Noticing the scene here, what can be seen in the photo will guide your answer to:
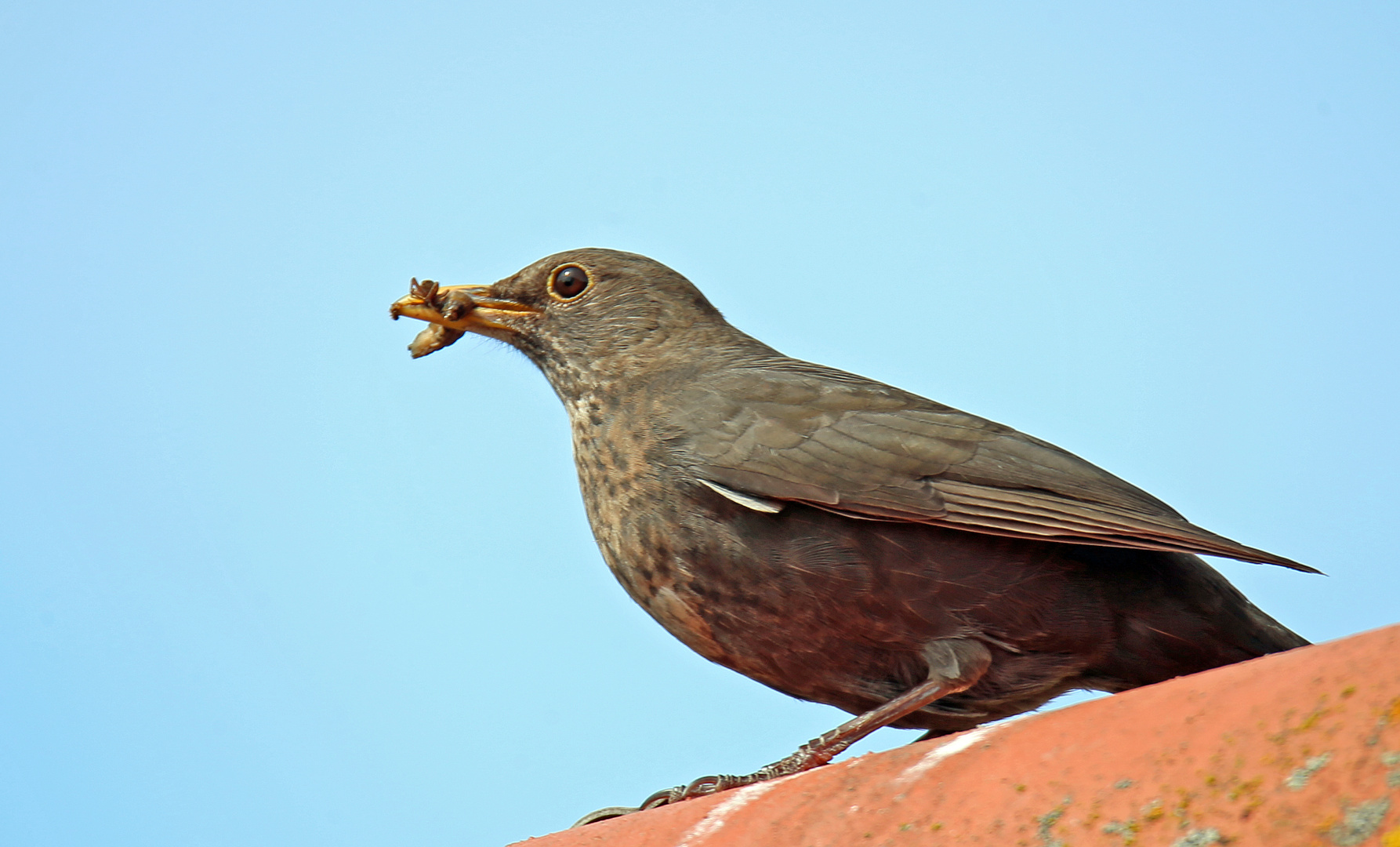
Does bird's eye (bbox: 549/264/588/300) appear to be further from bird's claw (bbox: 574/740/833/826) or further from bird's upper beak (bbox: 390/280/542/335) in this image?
bird's claw (bbox: 574/740/833/826)

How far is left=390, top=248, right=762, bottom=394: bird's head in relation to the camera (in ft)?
15.2

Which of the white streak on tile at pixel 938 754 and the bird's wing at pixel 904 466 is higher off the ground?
the bird's wing at pixel 904 466

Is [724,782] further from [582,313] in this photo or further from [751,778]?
[582,313]

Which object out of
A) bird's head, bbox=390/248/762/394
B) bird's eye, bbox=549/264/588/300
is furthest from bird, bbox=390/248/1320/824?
bird's eye, bbox=549/264/588/300

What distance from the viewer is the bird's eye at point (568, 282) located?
4.82 metres

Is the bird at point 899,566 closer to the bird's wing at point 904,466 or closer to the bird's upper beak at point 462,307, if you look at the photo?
the bird's wing at point 904,466

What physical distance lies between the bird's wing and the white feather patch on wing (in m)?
0.02

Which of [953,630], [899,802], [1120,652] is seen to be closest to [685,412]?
[953,630]

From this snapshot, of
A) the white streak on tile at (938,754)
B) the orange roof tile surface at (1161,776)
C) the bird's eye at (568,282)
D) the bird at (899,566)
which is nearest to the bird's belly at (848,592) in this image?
the bird at (899,566)

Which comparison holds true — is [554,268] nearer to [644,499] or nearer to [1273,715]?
[644,499]

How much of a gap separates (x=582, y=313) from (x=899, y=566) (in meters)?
1.73

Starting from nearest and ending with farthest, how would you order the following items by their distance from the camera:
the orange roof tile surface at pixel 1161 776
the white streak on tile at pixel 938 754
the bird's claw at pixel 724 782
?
the orange roof tile surface at pixel 1161 776 → the white streak on tile at pixel 938 754 → the bird's claw at pixel 724 782

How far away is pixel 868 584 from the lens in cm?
355

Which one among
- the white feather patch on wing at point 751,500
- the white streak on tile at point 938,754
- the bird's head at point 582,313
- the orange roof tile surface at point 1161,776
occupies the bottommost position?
the orange roof tile surface at point 1161,776
